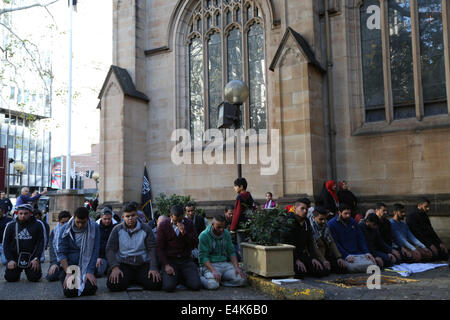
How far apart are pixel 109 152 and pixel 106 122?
3.33 ft

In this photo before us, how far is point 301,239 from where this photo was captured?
772 centimetres

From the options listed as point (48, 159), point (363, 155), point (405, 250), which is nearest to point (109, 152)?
point (363, 155)

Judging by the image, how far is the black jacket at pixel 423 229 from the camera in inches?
390

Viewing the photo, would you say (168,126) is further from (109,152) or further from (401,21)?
(401,21)

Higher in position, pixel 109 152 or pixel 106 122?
pixel 106 122

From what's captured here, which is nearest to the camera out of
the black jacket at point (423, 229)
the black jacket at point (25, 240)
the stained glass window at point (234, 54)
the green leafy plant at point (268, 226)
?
the green leafy plant at point (268, 226)

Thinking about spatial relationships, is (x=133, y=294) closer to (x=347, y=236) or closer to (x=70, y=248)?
(x=70, y=248)

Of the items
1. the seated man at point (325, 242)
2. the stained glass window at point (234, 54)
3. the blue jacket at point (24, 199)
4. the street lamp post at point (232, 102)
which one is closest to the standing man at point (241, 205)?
the street lamp post at point (232, 102)

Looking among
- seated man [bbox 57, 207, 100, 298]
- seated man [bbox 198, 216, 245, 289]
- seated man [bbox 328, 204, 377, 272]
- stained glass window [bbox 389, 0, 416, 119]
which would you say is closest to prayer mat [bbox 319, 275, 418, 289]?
seated man [bbox 328, 204, 377, 272]

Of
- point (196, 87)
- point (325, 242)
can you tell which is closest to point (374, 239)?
point (325, 242)

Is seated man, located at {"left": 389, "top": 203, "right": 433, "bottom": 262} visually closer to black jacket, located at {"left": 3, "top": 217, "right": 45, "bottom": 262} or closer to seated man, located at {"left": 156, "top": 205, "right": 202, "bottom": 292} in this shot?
seated man, located at {"left": 156, "top": 205, "right": 202, "bottom": 292}

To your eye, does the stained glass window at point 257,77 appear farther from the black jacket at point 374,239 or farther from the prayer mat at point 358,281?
the prayer mat at point 358,281

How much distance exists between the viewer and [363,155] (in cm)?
1180

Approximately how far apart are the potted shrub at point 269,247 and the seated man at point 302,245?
0.54 feet
